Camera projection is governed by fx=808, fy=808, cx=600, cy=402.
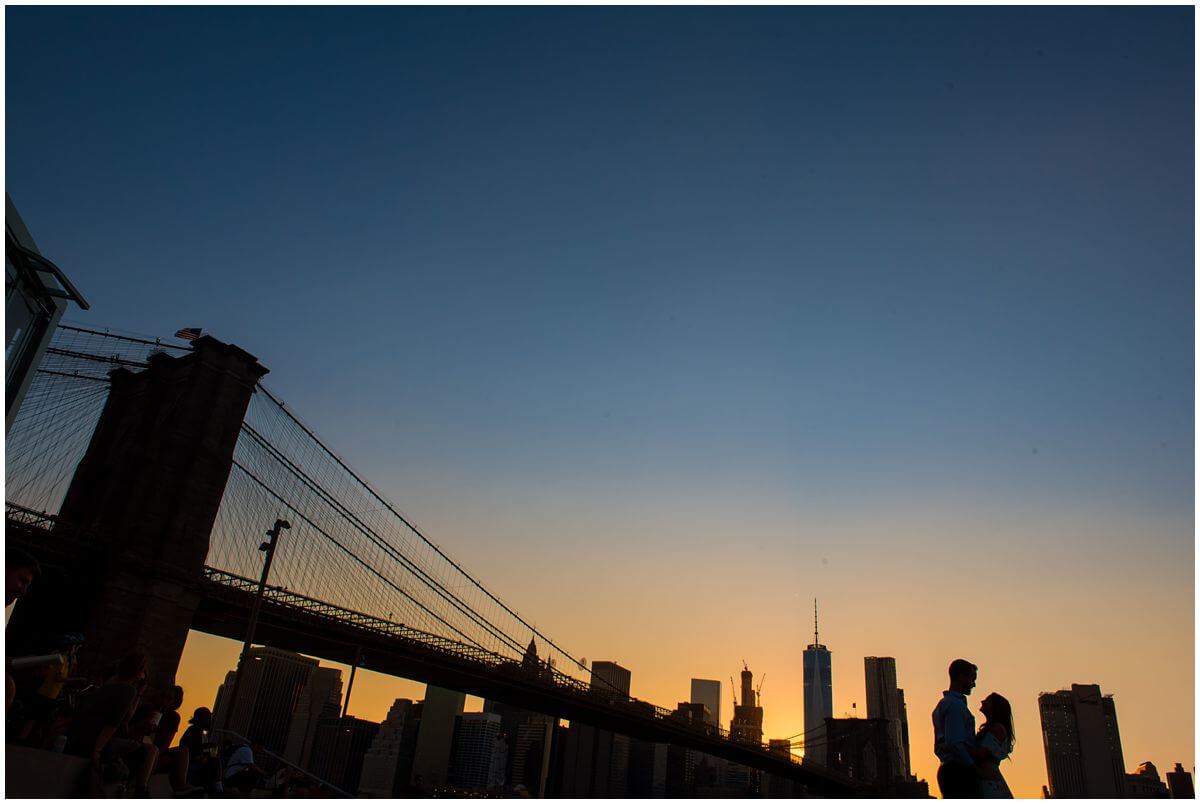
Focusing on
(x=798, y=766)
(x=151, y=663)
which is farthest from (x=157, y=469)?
(x=798, y=766)

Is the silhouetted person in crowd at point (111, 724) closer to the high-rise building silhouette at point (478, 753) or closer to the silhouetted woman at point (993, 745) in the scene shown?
the silhouetted woman at point (993, 745)

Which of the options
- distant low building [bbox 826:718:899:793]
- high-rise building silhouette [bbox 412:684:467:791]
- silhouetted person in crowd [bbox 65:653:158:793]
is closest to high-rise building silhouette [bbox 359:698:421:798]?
high-rise building silhouette [bbox 412:684:467:791]

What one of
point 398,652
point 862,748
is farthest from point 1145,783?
point 398,652

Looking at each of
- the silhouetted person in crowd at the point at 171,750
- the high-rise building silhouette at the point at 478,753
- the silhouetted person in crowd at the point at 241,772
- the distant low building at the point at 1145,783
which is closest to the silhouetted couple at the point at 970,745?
the silhouetted person in crowd at the point at 171,750

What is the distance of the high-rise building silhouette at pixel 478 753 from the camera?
158 meters

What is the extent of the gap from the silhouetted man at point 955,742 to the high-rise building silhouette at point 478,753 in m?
167

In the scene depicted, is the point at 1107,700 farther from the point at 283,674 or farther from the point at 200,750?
the point at 200,750

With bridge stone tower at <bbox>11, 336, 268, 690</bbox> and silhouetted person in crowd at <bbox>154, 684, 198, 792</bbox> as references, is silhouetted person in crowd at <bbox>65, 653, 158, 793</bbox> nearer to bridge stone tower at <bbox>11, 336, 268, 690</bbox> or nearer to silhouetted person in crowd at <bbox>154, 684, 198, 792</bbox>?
silhouetted person in crowd at <bbox>154, 684, 198, 792</bbox>

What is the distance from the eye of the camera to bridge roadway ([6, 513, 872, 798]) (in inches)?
982

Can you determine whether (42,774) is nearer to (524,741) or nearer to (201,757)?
(201,757)

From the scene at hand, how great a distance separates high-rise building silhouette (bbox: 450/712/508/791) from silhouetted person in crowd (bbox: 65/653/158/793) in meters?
165

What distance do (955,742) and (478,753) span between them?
176 m

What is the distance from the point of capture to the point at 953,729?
5.29 m

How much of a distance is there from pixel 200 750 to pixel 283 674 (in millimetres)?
154999
